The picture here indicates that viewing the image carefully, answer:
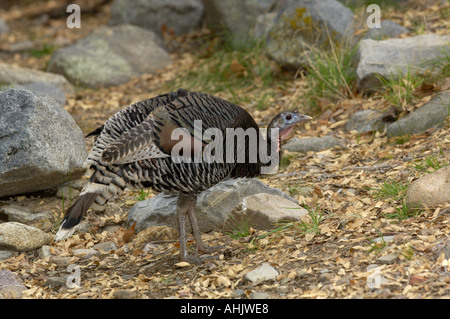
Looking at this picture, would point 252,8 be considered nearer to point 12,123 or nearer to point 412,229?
point 12,123

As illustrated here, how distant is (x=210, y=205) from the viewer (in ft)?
16.5

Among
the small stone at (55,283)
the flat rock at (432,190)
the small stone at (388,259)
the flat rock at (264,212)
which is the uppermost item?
the flat rock at (432,190)

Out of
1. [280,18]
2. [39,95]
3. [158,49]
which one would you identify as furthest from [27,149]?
[158,49]

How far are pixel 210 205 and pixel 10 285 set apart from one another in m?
1.69

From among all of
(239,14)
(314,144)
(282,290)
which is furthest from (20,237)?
(239,14)

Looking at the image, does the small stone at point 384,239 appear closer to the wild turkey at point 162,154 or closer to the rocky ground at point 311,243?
the rocky ground at point 311,243

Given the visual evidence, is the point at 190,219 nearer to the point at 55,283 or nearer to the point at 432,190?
the point at 55,283

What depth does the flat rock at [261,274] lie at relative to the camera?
13.1 ft

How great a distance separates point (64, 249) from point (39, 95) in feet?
4.84

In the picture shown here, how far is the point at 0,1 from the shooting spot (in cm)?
1439

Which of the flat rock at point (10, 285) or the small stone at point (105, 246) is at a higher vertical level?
the small stone at point (105, 246)

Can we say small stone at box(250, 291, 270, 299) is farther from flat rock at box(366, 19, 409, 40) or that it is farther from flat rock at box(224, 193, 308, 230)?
flat rock at box(366, 19, 409, 40)

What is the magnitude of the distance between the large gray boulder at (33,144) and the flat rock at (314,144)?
88.0 inches

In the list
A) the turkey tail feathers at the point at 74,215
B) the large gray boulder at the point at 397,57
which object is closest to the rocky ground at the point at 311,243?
the large gray boulder at the point at 397,57
